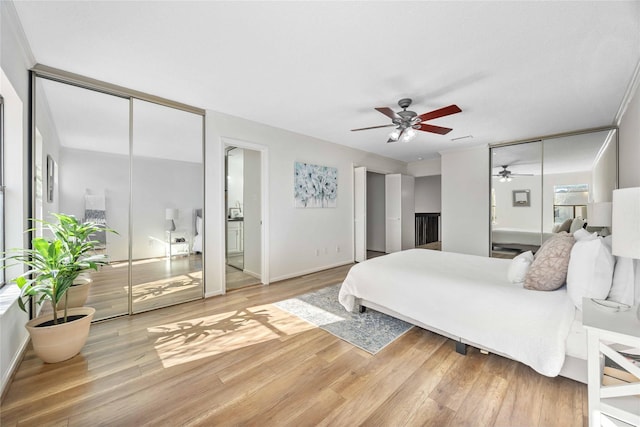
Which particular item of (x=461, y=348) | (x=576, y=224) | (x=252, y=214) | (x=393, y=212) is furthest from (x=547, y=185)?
(x=252, y=214)

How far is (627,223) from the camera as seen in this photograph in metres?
1.32

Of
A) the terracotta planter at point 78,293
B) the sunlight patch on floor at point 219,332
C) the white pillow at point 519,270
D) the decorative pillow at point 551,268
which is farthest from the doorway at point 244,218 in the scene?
the decorative pillow at point 551,268

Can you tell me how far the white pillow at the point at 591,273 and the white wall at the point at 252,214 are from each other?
362 cm

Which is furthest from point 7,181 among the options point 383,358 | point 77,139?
point 383,358

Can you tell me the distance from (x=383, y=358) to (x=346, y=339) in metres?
0.38

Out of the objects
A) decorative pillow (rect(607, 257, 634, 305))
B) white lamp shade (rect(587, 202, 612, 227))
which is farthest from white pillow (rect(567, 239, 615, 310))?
white lamp shade (rect(587, 202, 612, 227))

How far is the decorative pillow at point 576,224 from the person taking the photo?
12.0ft

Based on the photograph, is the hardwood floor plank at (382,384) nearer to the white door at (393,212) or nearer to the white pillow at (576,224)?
the white pillow at (576,224)

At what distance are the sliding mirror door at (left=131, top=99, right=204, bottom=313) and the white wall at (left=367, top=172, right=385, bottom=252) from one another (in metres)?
4.54

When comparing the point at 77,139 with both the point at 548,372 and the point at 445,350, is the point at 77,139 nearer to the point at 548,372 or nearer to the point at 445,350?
the point at 445,350

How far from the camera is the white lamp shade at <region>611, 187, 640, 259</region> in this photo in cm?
128

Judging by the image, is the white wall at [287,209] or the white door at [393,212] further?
the white door at [393,212]

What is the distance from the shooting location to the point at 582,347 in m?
1.55

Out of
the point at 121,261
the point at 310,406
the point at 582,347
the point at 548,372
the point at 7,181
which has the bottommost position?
the point at 310,406
